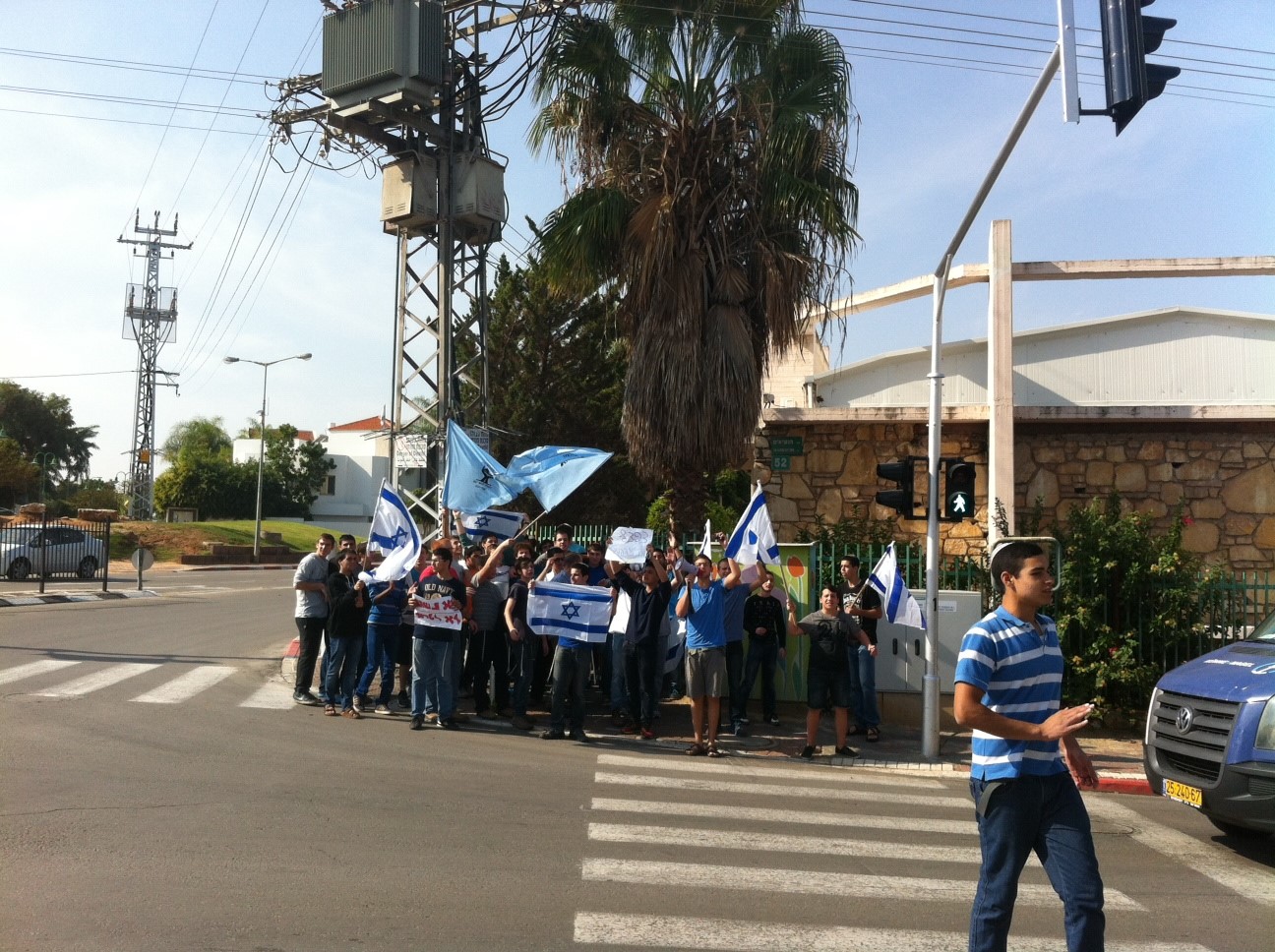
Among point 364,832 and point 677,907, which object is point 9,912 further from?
point 677,907

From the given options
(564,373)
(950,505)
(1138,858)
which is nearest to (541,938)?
(1138,858)

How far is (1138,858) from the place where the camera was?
23.4 feet

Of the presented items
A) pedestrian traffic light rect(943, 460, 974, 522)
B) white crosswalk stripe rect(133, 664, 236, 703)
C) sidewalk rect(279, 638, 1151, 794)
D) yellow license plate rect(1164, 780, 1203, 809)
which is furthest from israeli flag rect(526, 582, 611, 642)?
yellow license plate rect(1164, 780, 1203, 809)

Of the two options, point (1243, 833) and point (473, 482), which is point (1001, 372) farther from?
point (1243, 833)

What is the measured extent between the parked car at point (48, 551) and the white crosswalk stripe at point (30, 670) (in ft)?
60.5

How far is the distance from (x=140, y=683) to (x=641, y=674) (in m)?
6.13

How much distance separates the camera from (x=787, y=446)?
54.1ft

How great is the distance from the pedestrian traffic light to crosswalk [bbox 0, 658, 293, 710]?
747 cm

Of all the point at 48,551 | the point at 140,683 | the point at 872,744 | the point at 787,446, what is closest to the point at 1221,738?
the point at 872,744

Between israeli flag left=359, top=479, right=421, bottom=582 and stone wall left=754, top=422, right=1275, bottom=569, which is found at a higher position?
stone wall left=754, top=422, right=1275, bottom=569

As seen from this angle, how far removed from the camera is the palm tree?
13852 millimetres

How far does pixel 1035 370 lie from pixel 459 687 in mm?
10180

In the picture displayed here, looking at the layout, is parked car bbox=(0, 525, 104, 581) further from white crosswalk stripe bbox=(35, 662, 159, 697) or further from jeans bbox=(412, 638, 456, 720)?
jeans bbox=(412, 638, 456, 720)

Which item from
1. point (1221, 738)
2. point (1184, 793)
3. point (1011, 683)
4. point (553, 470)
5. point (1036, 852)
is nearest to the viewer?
point (1036, 852)
